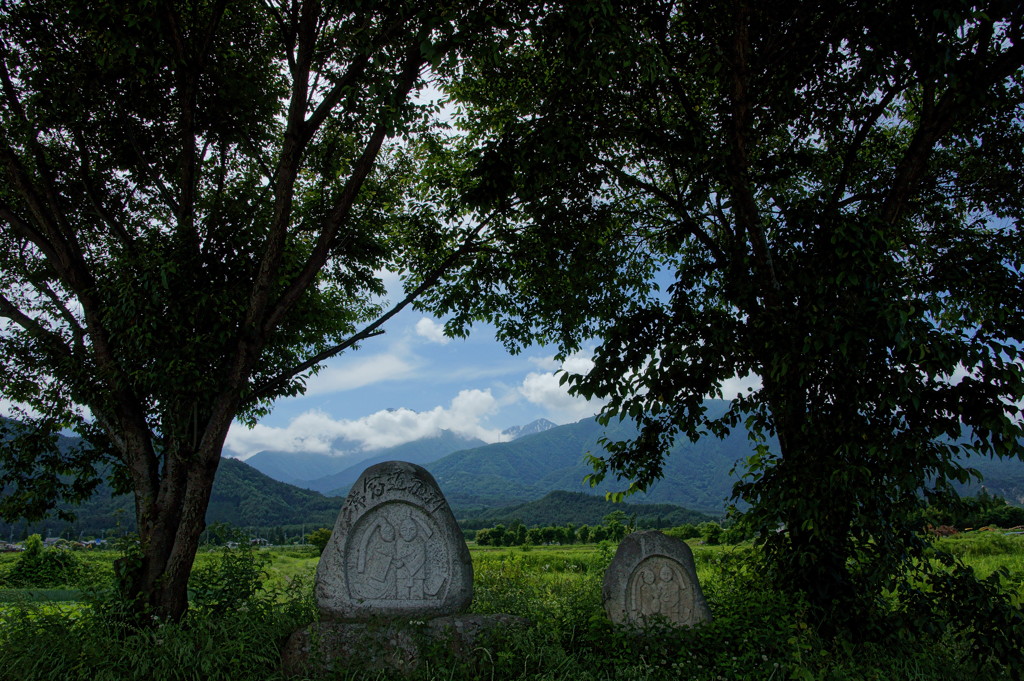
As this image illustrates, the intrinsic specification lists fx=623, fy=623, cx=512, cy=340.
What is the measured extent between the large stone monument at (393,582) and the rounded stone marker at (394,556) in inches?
0.4

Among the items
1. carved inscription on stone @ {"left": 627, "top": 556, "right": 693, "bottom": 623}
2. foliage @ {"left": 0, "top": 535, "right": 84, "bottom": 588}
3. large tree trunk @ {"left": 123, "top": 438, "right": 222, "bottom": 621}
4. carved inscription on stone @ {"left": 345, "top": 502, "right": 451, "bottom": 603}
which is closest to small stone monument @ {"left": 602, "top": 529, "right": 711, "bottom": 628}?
carved inscription on stone @ {"left": 627, "top": 556, "right": 693, "bottom": 623}

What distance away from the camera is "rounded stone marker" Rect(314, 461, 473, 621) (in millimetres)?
7363

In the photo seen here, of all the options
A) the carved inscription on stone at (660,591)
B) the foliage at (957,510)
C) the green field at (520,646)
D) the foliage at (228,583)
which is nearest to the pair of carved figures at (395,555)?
the carved inscription on stone at (660,591)

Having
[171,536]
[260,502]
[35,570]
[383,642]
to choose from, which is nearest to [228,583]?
[171,536]

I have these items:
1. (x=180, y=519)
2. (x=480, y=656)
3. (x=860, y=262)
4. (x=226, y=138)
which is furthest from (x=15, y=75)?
(x=860, y=262)

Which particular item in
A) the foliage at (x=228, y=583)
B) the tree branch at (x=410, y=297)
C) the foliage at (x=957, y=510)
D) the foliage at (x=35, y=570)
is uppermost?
the tree branch at (x=410, y=297)

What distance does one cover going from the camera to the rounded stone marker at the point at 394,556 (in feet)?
24.2

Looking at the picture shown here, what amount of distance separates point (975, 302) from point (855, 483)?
2.79m

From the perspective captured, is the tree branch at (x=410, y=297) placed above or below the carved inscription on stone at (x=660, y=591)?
above

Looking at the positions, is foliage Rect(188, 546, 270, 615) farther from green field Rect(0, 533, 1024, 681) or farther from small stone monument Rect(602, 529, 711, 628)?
small stone monument Rect(602, 529, 711, 628)

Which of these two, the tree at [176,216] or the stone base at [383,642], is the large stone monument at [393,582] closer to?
the stone base at [383,642]

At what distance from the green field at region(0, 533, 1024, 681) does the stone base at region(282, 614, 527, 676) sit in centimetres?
14

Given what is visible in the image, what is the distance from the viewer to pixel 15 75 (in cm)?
943

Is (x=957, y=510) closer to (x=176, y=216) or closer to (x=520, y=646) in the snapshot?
(x=520, y=646)
